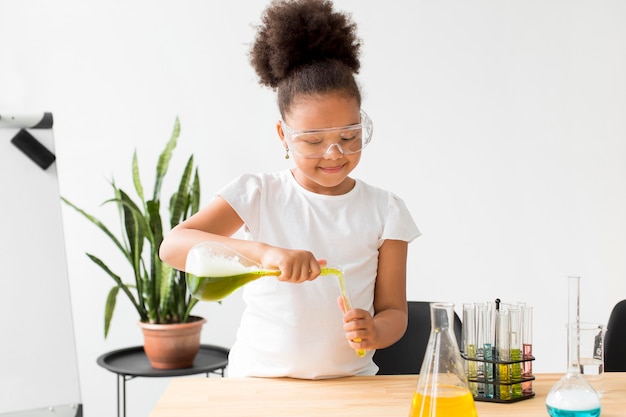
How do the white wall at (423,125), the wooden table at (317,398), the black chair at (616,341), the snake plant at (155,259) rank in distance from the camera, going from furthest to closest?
the white wall at (423,125) < the snake plant at (155,259) < the black chair at (616,341) < the wooden table at (317,398)

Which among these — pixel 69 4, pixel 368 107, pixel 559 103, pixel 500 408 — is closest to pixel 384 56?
pixel 368 107

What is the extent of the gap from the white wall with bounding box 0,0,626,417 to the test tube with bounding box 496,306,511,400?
7.13ft

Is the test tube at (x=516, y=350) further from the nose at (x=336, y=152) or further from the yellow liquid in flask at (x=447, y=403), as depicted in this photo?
the nose at (x=336, y=152)

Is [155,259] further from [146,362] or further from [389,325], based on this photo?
[389,325]

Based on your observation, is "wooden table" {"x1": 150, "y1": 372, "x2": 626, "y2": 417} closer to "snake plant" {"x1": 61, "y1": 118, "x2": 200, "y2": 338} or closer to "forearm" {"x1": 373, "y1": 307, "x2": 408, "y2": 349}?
"forearm" {"x1": 373, "y1": 307, "x2": 408, "y2": 349}

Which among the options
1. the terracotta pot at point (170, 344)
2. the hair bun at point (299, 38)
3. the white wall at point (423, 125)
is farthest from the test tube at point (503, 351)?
the white wall at point (423, 125)

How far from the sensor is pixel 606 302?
3.76 metres

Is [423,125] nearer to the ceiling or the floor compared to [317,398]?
nearer to the ceiling

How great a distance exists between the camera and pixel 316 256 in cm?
200

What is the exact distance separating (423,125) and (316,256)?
1898 millimetres

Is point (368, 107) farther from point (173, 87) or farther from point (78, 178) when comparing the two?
point (78, 178)

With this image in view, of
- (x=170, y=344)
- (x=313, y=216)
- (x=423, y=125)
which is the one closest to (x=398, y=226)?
(x=313, y=216)

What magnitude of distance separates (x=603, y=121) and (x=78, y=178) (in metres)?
2.52

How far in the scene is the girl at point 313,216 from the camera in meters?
1.87
